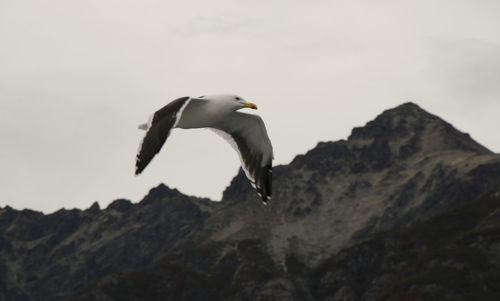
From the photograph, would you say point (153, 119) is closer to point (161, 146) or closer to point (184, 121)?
point (161, 146)

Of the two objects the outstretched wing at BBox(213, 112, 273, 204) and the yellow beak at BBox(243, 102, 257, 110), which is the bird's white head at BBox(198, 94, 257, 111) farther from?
the outstretched wing at BBox(213, 112, 273, 204)

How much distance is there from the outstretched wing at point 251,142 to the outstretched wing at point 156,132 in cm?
653

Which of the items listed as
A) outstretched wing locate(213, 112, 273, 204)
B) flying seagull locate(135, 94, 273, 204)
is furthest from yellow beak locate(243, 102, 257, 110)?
outstretched wing locate(213, 112, 273, 204)

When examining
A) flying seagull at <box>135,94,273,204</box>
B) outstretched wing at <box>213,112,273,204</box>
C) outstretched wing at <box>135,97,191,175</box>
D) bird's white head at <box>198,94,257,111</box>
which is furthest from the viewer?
outstretched wing at <box>213,112,273,204</box>

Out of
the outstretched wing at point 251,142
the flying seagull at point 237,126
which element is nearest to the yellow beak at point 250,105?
the flying seagull at point 237,126

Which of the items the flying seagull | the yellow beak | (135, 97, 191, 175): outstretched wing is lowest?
(135, 97, 191, 175): outstretched wing

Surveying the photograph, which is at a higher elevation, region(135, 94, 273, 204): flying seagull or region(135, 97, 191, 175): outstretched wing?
region(135, 94, 273, 204): flying seagull

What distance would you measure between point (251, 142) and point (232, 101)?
9.08 feet

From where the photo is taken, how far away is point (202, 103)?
90.2 ft

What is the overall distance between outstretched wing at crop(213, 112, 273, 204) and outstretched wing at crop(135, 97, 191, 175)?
6533 mm

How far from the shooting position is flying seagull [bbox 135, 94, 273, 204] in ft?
89.2

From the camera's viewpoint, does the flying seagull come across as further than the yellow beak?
No

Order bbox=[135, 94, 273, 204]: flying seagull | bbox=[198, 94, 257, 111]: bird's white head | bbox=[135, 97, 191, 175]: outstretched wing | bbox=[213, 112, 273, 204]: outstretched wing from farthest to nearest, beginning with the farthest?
bbox=[213, 112, 273, 204]: outstretched wing < bbox=[198, 94, 257, 111]: bird's white head < bbox=[135, 94, 273, 204]: flying seagull < bbox=[135, 97, 191, 175]: outstretched wing

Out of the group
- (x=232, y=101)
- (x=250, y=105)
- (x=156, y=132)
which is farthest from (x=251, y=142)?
(x=156, y=132)
